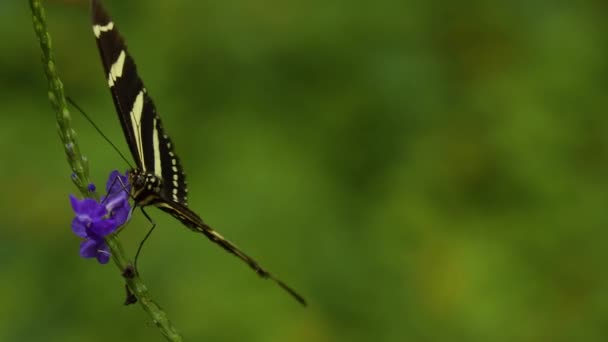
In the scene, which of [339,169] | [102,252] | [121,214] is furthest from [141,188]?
[339,169]

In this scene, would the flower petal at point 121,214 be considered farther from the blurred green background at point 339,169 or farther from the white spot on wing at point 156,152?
the blurred green background at point 339,169

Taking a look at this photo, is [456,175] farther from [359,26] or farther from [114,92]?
[114,92]

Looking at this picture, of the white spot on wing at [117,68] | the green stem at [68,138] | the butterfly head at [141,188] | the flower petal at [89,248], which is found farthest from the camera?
the white spot on wing at [117,68]

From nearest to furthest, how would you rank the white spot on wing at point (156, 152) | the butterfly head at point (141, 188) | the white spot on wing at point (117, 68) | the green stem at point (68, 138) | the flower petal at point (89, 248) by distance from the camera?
the green stem at point (68, 138), the flower petal at point (89, 248), the butterfly head at point (141, 188), the white spot on wing at point (117, 68), the white spot on wing at point (156, 152)

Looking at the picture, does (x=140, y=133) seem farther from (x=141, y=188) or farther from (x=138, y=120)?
(x=141, y=188)

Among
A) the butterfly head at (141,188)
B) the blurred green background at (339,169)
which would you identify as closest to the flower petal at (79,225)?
the butterfly head at (141,188)

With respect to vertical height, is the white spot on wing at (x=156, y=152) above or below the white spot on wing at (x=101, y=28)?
below
